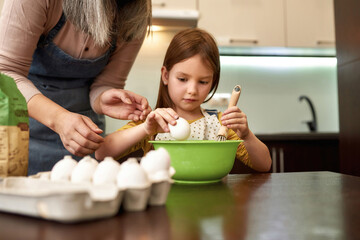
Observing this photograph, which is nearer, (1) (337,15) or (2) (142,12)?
(2) (142,12)

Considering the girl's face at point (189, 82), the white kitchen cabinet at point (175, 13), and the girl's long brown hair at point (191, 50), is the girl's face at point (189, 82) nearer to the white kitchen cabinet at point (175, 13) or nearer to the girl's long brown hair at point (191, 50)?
the girl's long brown hair at point (191, 50)

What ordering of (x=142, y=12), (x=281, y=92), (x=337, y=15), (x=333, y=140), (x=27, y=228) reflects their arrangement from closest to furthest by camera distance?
(x=27, y=228) < (x=142, y=12) < (x=337, y=15) < (x=333, y=140) < (x=281, y=92)

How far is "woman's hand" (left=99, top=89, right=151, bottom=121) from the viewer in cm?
110

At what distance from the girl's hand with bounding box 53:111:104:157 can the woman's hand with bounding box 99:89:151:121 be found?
226 mm

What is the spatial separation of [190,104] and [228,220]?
86 centimetres

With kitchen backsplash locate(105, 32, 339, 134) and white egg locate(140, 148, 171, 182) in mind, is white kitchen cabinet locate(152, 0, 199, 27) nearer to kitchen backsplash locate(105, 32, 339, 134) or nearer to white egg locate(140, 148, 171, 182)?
kitchen backsplash locate(105, 32, 339, 134)

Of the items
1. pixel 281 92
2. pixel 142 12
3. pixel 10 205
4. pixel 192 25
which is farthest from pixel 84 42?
pixel 281 92

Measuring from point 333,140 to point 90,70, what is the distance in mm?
1824

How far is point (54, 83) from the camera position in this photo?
128 centimetres

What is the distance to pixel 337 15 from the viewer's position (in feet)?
6.60

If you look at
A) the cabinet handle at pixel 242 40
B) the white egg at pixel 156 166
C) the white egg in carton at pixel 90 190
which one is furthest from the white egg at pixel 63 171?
the cabinet handle at pixel 242 40

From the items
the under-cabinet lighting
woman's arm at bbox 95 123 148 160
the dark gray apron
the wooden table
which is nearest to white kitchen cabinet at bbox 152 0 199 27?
the under-cabinet lighting

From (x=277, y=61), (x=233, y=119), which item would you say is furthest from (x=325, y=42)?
(x=233, y=119)

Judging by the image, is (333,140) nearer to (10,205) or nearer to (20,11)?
(20,11)
